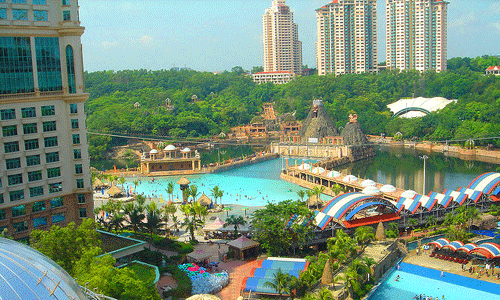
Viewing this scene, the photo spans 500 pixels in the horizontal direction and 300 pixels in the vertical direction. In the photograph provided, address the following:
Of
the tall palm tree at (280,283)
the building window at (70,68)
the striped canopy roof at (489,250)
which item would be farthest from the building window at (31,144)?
the striped canopy roof at (489,250)

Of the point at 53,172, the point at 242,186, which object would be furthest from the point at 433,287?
the point at 242,186

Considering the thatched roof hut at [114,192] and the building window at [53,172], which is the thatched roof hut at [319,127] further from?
the building window at [53,172]

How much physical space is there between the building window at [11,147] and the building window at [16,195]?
2.07 meters

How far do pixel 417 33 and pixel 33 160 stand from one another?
140m

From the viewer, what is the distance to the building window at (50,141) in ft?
94.3

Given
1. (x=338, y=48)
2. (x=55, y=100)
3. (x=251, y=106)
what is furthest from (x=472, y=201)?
(x=338, y=48)

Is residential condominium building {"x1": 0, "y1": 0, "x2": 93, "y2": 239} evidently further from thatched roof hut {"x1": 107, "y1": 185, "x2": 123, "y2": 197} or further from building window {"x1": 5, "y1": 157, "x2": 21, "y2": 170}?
thatched roof hut {"x1": 107, "y1": 185, "x2": 123, "y2": 197}

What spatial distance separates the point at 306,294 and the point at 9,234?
14710mm

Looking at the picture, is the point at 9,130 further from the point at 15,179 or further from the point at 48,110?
the point at 15,179

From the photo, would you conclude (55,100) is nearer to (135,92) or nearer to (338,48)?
(135,92)

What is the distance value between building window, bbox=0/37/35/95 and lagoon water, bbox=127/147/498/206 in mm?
27404

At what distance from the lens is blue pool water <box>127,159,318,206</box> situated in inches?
2184

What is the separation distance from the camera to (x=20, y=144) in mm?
27797

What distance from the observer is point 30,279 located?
511 inches
